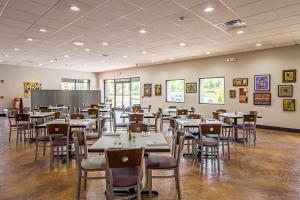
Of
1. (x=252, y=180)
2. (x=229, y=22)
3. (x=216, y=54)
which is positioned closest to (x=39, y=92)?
(x=216, y=54)

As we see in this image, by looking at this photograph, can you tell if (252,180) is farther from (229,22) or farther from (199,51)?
(199,51)

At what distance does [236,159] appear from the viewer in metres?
4.78

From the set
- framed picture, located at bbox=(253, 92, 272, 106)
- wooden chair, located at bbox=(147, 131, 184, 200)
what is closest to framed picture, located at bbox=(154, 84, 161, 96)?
framed picture, located at bbox=(253, 92, 272, 106)

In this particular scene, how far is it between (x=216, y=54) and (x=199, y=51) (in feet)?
3.87

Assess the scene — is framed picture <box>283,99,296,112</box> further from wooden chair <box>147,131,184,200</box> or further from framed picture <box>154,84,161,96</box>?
wooden chair <box>147,131,184,200</box>

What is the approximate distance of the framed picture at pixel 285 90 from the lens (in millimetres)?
8039

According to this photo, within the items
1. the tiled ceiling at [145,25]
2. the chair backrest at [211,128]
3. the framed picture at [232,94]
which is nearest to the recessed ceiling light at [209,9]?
the tiled ceiling at [145,25]

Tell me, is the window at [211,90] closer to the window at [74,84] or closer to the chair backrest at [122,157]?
the chair backrest at [122,157]

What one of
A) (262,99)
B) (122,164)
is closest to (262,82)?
(262,99)

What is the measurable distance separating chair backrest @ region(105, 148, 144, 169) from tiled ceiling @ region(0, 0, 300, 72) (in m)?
3.07

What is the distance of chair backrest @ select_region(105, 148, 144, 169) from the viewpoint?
7.15 feet

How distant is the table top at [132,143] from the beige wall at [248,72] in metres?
6.91

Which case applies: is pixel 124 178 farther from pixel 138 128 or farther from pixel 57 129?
pixel 57 129

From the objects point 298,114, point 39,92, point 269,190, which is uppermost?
point 39,92
